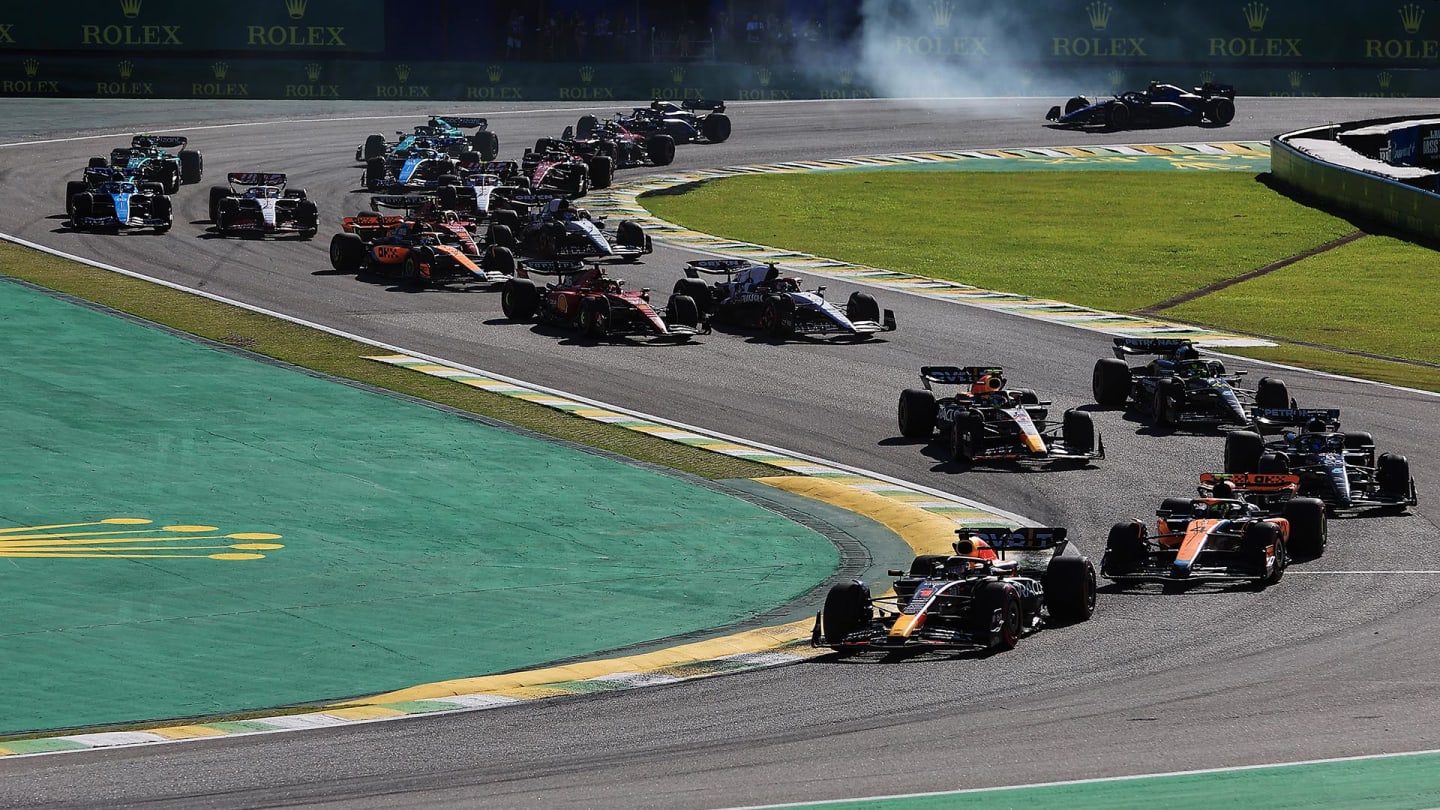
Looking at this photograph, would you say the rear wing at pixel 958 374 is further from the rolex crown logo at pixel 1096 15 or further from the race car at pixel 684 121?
the rolex crown logo at pixel 1096 15

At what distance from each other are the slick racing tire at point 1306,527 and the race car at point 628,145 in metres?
37.8

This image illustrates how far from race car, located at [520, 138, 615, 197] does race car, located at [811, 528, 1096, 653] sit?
31.9m

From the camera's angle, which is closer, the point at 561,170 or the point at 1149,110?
the point at 561,170

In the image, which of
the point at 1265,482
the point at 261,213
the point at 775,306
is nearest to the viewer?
the point at 1265,482

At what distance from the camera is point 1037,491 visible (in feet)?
79.3

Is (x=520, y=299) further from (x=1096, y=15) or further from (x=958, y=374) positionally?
(x=1096, y=15)

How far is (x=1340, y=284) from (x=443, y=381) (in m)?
20.7

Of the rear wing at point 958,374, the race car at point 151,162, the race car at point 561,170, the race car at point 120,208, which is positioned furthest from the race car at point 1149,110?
the rear wing at point 958,374

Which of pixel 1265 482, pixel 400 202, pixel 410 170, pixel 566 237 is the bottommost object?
pixel 1265 482

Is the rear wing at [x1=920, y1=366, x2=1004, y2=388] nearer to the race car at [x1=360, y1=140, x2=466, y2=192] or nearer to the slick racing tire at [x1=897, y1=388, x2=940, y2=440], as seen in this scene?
the slick racing tire at [x1=897, y1=388, x2=940, y2=440]

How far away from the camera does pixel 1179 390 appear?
2762 centimetres

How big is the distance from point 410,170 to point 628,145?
8.97 metres

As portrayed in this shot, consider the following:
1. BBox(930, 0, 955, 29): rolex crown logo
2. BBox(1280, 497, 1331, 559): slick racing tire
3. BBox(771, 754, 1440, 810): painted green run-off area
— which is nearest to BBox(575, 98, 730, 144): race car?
BBox(930, 0, 955, 29): rolex crown logo

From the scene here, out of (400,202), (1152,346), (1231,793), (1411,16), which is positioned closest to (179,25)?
(400,202)
